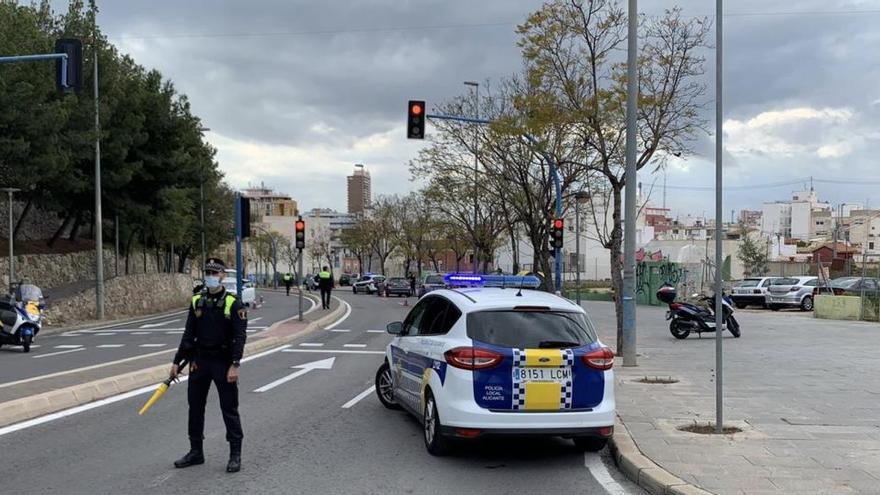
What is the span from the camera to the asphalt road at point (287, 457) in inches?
247

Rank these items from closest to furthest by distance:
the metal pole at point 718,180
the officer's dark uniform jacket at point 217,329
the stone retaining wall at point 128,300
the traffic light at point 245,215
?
the officer's dark uniform jacket at point 217,329
the metal pole at point 718,180
the traffic light at point 245,215
the stone retaining wall at point 128,300

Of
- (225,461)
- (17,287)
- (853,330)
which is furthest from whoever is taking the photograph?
(853,330)

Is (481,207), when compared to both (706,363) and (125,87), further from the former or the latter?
(706,363)

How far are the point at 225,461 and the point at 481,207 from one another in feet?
125

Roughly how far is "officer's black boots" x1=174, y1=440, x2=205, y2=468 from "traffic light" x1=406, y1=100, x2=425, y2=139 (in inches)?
564

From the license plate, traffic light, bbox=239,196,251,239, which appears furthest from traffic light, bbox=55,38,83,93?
the license plate

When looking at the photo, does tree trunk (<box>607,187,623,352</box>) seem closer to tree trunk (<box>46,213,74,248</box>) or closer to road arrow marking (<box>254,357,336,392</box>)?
road arrow marking (<box>254,357,336,392</box>)

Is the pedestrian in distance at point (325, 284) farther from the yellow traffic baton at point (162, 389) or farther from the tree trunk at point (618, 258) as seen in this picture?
the yellow traffic baton at point (162, 389)

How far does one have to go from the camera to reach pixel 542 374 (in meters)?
6.90

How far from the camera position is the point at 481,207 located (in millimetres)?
44562

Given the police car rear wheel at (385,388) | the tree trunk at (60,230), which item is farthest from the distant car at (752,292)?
the tree trunk at (60,230)

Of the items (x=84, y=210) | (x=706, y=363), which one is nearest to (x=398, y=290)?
(x=84, y=210)

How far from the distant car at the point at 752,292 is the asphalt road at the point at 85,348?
2429 centimetres

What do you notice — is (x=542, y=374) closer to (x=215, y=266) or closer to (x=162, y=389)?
(x=215, y=266)
